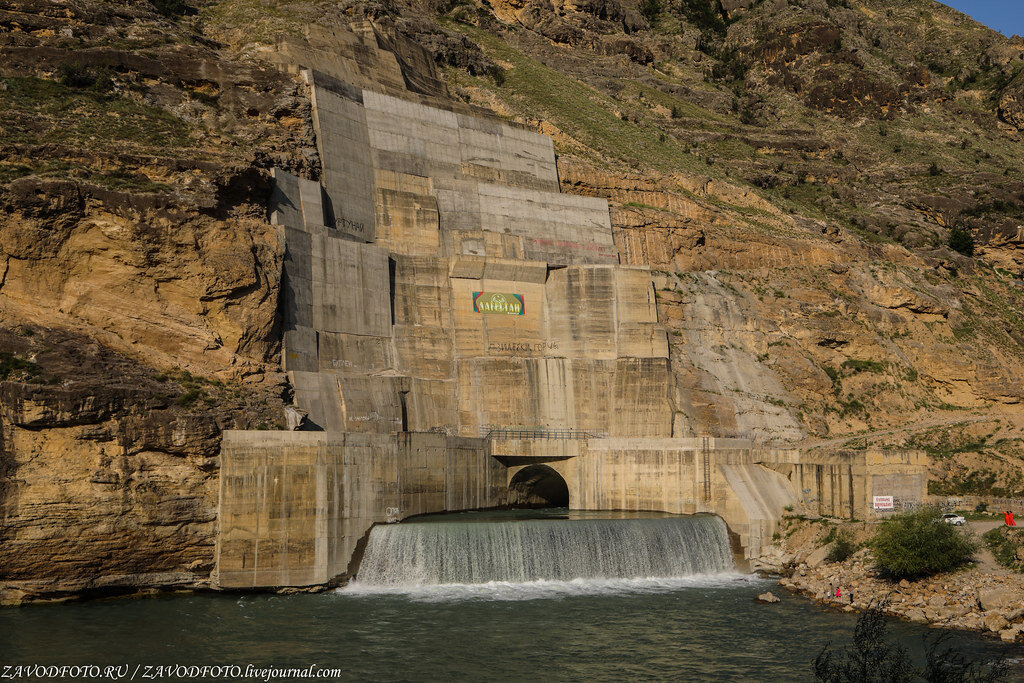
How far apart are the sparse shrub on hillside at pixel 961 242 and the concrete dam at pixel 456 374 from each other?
109ft

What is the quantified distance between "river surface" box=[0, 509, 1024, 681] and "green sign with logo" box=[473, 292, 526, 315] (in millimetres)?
23953

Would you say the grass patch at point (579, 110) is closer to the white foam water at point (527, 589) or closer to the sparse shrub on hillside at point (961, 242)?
the sparse shrub on hillside at point (961, 242)

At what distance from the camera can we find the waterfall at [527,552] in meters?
36.2

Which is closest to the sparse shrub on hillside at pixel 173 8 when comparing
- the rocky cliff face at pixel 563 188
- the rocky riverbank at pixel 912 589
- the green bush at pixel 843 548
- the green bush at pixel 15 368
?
the rocky cliff face at pixel 563 188

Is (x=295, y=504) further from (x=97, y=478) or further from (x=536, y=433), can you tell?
(x=536, y=433)

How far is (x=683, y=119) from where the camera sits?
97938 mm

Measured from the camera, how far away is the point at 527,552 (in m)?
37.4

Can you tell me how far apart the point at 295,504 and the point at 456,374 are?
68.4 ft

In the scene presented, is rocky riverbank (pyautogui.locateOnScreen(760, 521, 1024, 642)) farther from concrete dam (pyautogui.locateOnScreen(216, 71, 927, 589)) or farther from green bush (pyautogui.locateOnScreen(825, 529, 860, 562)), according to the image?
concrete dam (pyautogui.locateOnScreen(216, 71, 927, 589))

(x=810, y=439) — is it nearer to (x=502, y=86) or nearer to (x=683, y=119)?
(x=502, y=86)

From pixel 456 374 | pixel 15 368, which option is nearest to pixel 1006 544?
pixel 456 374

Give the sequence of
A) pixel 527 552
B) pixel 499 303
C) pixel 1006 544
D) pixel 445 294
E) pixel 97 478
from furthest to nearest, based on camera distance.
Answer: pixel 499 303 → pixel 445 294 → pixel 527 552 → pixel 1006 544 → pixel 97 478

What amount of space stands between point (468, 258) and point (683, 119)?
4868 centimetres

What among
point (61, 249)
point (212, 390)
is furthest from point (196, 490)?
point (61, 249)
